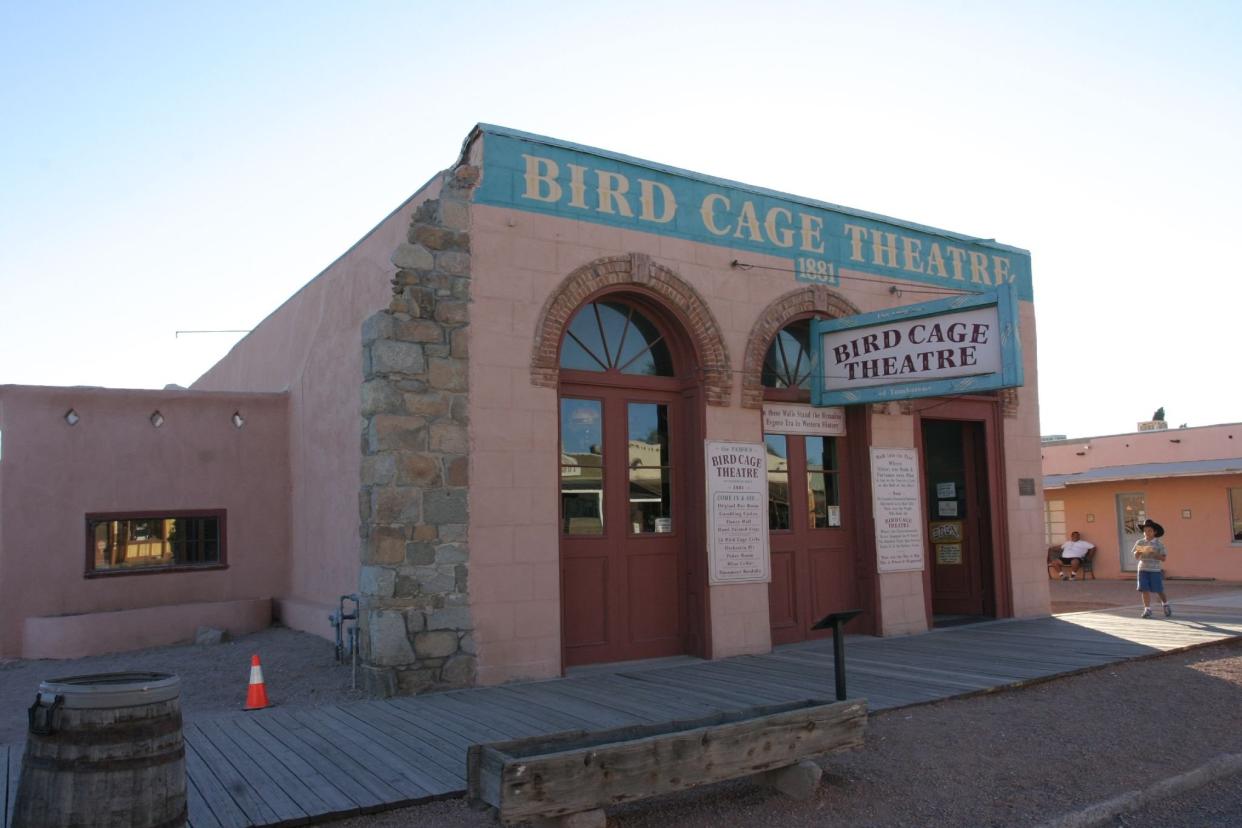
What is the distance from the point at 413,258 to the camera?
8.22 meters

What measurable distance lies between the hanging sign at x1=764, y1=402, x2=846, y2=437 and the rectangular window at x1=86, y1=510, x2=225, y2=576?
7262 mm

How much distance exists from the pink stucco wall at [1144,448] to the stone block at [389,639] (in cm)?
2165

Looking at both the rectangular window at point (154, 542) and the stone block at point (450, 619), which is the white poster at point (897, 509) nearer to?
the stone block at point (450, 619)

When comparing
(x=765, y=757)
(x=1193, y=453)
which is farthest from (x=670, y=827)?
(x=1193, y=453)

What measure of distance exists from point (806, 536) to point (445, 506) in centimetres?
447

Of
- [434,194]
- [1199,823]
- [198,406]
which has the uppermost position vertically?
[434,194]

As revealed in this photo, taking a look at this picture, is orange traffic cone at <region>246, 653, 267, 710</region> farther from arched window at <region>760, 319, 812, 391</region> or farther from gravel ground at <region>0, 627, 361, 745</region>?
arched window at <region>760, 319, 812, 391</region>

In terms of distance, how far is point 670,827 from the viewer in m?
4.88

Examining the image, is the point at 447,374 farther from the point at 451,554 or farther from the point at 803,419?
the point at 803,419

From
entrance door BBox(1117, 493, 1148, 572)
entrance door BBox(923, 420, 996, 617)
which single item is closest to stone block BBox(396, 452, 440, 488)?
entrance door BBox(923, 420, 996, 617)

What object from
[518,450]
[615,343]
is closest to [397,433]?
[518,450]

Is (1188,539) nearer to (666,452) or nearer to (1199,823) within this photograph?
(666,452)

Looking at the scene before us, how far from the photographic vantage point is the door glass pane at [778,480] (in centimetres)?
1055

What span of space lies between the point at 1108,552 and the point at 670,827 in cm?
2151
